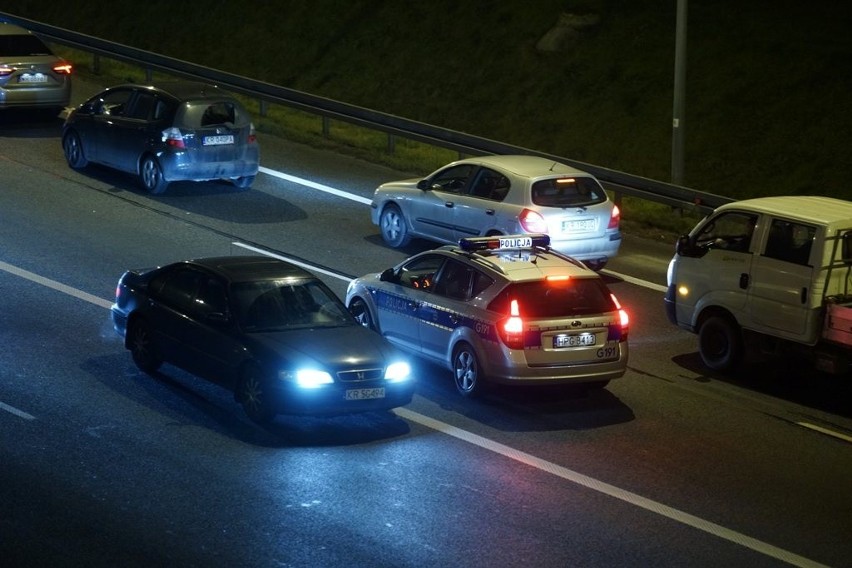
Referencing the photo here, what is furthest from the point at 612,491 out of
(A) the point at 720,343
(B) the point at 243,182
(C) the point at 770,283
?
(B) the point at 243,182

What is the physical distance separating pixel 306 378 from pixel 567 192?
7.43 m

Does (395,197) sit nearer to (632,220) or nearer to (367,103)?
(632,220)

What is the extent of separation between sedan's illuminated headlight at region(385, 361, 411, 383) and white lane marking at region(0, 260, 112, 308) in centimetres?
503

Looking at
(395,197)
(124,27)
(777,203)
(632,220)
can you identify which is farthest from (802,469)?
(124,27)

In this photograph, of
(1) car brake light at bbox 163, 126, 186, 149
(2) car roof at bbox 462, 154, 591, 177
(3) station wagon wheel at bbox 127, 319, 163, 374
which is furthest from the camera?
(1) car brake light at bbox 163, 126, 186, 149

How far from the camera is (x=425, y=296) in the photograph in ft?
51.3

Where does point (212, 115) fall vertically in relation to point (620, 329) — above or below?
above

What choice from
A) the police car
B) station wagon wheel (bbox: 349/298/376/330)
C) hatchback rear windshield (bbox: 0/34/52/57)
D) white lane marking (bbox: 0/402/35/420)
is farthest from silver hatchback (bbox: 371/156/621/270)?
hatchback rear windshield (bbox: 0/34/52/57)

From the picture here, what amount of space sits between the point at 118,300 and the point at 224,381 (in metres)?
2.27

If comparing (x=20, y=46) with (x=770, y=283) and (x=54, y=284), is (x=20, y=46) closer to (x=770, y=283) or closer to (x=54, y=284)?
(x=54, y=284)

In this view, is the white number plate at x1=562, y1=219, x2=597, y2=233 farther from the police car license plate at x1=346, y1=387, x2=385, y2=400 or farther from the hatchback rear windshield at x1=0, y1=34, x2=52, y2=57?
the hatchback rear windshield at x1=0, y1=34, x2=52, y2=57

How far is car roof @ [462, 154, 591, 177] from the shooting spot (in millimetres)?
19728

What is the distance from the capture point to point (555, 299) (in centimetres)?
1475

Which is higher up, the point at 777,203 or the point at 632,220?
the point at 777,203
